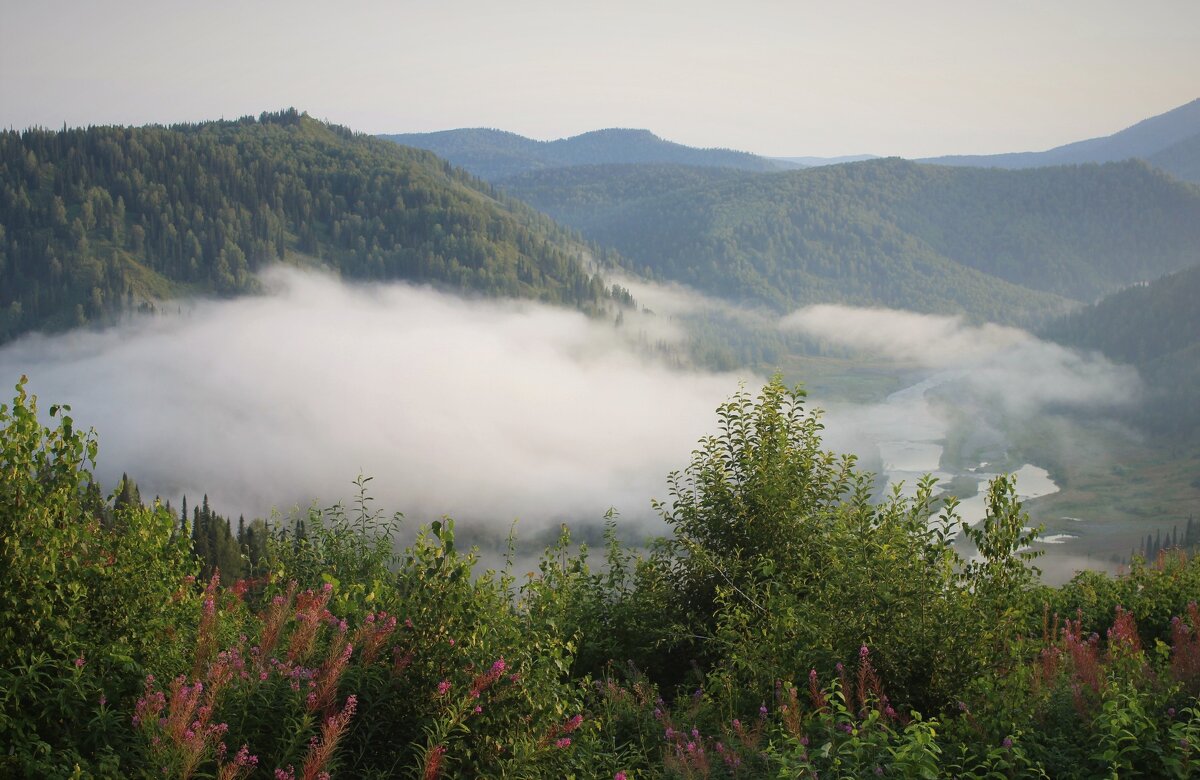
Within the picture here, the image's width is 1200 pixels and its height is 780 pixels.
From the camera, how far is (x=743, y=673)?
12.7m

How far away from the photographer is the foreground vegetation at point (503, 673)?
816 centimetres

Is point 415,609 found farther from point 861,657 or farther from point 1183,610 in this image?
point 1183,610

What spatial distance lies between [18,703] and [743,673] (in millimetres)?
8310

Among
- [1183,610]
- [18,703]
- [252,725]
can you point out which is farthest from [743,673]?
[1183,610]

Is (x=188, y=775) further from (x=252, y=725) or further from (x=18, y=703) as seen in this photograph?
(x=18, y=703)

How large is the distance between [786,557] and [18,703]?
1054 centimetres

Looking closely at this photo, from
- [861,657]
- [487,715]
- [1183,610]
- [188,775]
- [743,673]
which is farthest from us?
[1183,610]

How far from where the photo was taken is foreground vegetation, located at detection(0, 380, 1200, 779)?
26.8 ft

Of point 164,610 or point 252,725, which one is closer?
point 252,725

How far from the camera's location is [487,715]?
28.3 ft

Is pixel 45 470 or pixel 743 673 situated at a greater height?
pixel 45 470

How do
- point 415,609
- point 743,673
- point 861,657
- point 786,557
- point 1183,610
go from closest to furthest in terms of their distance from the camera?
point 415,609 → point 861,657 → point 743,673 → point 786,557 → point 1183,610

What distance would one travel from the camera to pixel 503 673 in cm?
873

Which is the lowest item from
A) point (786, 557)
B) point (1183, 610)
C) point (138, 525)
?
point (1183, 610)
